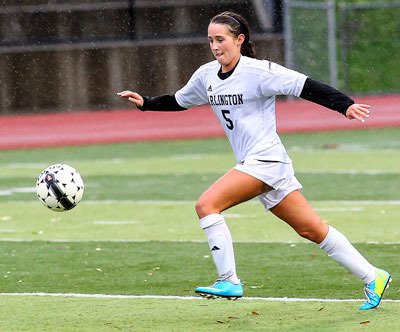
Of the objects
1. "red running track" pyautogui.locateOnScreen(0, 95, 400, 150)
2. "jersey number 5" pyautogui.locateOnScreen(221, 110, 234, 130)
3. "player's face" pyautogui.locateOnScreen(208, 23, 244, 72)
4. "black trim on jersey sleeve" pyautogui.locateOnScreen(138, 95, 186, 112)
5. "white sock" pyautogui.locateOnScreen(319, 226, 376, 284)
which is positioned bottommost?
"red running track" pyautogui.locateOnScreen(0, 95, 400, 150)

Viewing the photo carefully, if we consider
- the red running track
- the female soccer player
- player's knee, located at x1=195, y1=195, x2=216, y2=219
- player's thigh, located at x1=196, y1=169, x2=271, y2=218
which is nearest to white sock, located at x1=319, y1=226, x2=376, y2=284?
the female soccer player

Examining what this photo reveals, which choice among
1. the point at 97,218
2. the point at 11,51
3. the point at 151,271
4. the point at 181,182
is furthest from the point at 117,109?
the point at 151,271

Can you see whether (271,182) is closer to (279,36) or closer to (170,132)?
(170,132)

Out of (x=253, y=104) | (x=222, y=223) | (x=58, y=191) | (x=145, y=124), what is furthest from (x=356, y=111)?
(x=145, y=124)

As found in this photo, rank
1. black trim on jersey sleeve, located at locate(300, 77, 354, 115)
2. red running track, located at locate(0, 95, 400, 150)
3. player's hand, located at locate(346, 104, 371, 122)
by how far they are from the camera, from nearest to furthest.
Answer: player's hand, located at locate(346, 104, 371, 122), black trim on jersey sleeve, located at locate(300, 77, 354, 115), red running track, located at locate(0, 95, 400, 150)

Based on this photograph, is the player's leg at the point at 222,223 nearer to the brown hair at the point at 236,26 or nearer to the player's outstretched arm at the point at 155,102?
the brown hair at the point at 236,26

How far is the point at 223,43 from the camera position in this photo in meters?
8.39

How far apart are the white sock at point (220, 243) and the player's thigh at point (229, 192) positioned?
0.06 meters

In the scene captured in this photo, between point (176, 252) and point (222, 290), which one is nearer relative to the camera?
point (222, 290)

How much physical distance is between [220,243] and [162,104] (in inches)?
55.9

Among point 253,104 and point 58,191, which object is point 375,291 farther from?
point 58,191

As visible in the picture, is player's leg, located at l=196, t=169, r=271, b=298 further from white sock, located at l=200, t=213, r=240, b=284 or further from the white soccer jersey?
the white soccer jersey

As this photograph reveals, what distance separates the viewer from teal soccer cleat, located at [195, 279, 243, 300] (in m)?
8.12

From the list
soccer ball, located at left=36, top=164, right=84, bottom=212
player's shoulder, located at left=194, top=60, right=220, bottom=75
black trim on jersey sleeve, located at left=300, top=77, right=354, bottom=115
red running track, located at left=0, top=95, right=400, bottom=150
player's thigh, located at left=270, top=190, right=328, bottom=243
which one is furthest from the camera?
red running track, located at left=0, top=95, right=400, bottom=150
